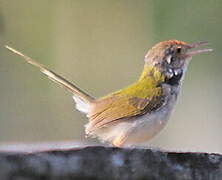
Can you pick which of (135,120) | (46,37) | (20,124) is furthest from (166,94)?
(46,37)

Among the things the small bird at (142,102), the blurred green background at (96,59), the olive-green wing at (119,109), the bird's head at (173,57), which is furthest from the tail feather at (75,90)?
the blurred green background at (96,59)

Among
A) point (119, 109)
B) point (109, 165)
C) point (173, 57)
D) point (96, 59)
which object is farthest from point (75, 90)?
point (96, 59)

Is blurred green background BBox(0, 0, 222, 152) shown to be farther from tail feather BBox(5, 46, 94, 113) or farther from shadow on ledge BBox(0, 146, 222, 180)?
A: shadow on ledge BBox(0, 146, 222, 180)

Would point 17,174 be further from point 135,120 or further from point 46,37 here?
point 46,37

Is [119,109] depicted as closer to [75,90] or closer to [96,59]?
[75,90]

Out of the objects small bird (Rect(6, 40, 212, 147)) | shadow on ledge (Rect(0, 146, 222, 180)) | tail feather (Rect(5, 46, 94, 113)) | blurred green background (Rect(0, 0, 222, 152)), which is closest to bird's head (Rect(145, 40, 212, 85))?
small bird (Rect(6, 40, 212, 147))

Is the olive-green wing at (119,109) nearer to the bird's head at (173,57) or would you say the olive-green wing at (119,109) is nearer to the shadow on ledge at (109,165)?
the bird's head at (173,57)
